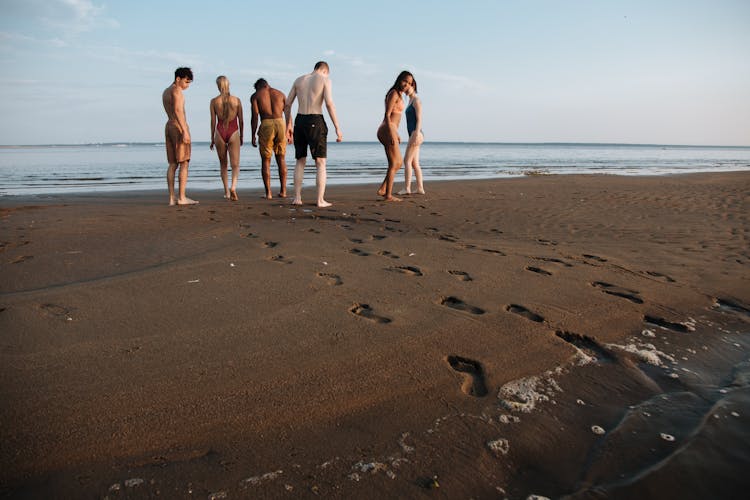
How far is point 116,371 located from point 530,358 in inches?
71.1

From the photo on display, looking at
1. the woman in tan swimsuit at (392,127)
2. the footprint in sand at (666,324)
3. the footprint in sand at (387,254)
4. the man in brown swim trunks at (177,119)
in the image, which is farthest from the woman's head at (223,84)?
the footprint in sand at (666,324)

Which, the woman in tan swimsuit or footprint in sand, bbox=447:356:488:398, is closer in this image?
footprint in sand, bbox=447:356:488:398

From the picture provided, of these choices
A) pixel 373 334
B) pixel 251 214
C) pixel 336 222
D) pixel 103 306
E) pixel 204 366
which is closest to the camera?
pixel 204 366

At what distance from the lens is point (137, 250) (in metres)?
4.18

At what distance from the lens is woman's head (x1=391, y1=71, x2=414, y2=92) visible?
771 cm

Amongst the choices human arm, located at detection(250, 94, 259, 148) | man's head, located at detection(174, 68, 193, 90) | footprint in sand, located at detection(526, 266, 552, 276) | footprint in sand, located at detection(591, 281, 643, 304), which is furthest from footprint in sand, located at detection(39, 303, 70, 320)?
human arm, located at detection(250, 94, 259, 148)

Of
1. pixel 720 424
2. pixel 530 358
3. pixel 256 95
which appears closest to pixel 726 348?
pixel 720 424

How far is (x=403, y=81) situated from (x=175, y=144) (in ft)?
11.7

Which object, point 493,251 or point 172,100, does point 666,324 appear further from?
point 172,100

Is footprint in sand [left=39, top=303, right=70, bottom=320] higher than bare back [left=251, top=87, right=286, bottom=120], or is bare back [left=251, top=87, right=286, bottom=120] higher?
bare back [left=251, top=87, right=286, bottom=120]

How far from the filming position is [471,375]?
2127mm

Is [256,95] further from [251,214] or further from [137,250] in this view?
[137,250]

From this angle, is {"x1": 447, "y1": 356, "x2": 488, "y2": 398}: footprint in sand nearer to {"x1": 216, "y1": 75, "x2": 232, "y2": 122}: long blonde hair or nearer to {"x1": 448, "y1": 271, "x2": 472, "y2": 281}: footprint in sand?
{"x1": 448, "y1": 271, "x2": 472, "y2": 281}: footprint in sand

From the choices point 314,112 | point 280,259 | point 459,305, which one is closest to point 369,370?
point 459,305
